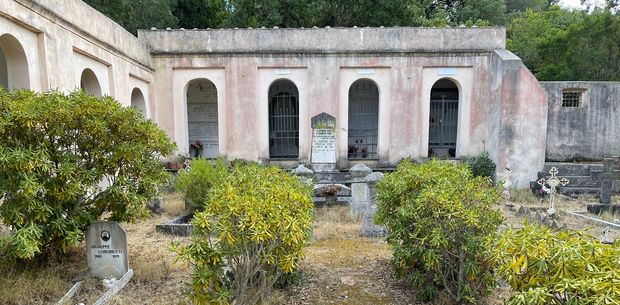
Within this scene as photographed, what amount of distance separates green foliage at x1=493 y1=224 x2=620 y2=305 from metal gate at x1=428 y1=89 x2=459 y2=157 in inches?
503

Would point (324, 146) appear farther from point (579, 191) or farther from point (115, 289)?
point (115, 289)

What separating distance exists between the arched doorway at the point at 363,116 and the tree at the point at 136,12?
9.36 meters

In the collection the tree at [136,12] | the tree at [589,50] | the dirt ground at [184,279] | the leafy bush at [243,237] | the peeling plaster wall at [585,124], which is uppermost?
the tree at [136,12]

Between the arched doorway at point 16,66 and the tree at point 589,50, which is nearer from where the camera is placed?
the arched doorway at point 16,66

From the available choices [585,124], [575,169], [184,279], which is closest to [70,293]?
[184,279]

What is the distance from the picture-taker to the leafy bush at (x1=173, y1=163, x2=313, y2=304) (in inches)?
118

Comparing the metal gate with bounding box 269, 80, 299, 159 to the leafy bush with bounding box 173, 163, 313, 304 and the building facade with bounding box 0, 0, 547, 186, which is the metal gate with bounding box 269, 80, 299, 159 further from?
the leafy bush with bounding box 173, 163, 313, 304

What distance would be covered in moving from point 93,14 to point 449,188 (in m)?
8.97

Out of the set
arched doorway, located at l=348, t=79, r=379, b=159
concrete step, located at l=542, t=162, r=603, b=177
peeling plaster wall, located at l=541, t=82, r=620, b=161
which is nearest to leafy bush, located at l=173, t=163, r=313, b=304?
concrete step, located at l=542, t=162, r=603, b=177

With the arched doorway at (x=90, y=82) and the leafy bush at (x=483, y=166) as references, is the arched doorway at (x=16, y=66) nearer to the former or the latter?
the arched doorway at (x=90, y=82)

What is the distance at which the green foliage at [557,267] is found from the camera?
183cm

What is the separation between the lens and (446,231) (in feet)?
11.6

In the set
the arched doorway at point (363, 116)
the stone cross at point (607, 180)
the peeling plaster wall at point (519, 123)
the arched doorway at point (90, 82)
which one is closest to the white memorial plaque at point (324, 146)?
the arched doorway at point (363, 116)

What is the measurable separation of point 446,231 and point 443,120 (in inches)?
480
